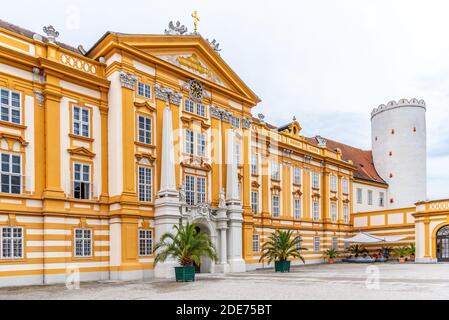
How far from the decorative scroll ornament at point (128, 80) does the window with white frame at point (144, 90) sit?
59 cm

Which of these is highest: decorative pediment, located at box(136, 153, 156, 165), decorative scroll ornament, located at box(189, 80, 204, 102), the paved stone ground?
decorative scroll ornament, located at box(189, 80, 204, 102)

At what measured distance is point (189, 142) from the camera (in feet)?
103

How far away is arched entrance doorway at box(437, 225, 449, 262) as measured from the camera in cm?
4262

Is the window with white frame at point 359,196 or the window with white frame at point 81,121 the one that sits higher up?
the window with white frame at point 81,121

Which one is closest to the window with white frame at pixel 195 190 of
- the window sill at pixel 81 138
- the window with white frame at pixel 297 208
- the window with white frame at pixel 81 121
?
the window sill at pixel 81 138

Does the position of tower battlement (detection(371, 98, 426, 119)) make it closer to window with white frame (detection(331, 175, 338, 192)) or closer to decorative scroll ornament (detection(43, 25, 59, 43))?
window with white frame (detection(331, 175, 338, 192))

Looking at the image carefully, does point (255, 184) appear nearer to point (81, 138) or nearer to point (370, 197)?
point (81, 138)

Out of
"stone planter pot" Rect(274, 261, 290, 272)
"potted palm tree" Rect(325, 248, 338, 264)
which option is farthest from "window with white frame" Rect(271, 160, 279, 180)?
"stone planter pot" Rect(274, 261, 290, 272)

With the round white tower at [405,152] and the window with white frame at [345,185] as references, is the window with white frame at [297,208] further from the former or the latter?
the round white tower at [405,152]

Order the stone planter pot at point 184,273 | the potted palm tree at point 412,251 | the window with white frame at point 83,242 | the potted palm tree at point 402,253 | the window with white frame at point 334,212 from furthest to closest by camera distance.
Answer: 1. the window with white frame at point 334,212
2. the potted palm tree at point 412,251
3. the potted palm tree at point 402,253
4. the window with white frame at point 83,242
5. the stone planter pot at point 184,273

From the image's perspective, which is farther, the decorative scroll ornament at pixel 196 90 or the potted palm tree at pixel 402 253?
the potted palm tree at pixel 402 253

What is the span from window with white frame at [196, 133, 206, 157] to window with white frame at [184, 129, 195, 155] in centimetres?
45

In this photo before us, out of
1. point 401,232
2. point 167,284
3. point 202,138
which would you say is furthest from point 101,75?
point 401,232

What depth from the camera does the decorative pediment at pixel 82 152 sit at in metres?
26.2
